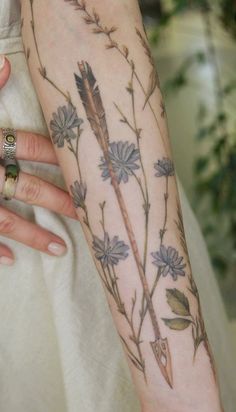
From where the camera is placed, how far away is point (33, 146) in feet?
2.63

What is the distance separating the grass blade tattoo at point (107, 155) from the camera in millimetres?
667

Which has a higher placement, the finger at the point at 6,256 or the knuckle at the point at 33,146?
the knuckle at the point at 33,146

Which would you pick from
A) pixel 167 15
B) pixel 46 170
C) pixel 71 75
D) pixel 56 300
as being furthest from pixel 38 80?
pixel 167 15

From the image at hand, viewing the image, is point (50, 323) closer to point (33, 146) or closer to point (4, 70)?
point (33, 146)

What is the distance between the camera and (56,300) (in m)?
0.81

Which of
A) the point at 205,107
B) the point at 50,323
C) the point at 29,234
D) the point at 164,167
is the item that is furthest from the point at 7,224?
the point at 205,107

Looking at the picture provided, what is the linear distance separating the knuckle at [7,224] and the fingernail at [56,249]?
0.06m

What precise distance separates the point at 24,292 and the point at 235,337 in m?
0.77

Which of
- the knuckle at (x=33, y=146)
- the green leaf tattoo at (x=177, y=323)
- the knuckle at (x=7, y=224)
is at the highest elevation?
the knuckle at (x=33, y=146)

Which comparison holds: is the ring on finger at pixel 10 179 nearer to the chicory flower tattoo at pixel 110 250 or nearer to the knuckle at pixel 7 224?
the knuckle at pixel 7 224

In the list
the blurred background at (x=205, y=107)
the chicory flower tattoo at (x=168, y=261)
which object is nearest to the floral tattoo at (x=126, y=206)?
the chicory flower tattoo at (x=168, y=261)

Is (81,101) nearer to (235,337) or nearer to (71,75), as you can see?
(71,75)

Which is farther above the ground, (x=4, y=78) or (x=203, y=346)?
(x=4, y=78)

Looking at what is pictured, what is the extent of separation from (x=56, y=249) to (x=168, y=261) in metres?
0.21
